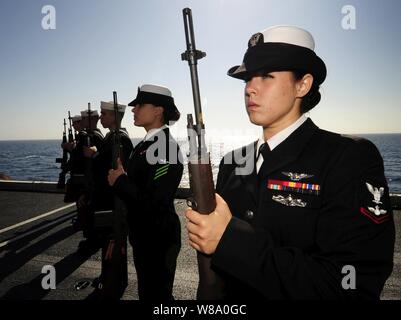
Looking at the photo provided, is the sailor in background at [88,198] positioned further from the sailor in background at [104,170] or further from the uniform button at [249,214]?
the uniform button at [249,214]

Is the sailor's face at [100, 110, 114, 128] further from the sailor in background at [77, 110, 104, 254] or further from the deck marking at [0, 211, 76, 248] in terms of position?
the deck marking at [0, 211, 76, 248]

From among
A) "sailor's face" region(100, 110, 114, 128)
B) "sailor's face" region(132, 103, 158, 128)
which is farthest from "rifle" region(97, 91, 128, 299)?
"sailor's face" region(100, 110, 114, 128)

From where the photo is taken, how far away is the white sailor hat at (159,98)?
355 centimetres

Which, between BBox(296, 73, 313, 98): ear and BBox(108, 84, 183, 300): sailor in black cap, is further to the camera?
BBox(108, 84, 183, 300): sailor in black cap

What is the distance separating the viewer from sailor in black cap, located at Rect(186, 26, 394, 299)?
112 centimetres

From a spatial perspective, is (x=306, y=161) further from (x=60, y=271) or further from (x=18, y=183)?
(x=18, y=183)

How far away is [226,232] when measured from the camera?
1.21m

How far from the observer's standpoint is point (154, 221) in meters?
3.04

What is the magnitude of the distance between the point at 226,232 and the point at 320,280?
1.42ft

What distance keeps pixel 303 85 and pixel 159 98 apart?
235cm

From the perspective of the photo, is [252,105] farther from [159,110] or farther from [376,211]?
[159,110]

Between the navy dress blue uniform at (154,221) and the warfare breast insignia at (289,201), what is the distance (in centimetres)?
177
